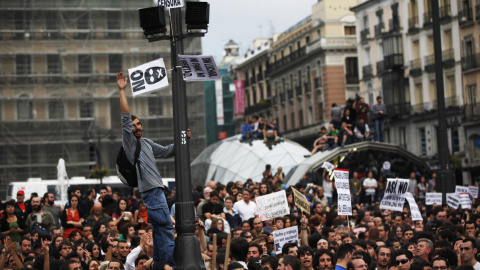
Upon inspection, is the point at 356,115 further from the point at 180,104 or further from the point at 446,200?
the point at 180,104

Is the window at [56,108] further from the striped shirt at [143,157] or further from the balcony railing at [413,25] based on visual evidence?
the striped shirt at [143,157]

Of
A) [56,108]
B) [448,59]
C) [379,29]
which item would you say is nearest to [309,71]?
[379,29]

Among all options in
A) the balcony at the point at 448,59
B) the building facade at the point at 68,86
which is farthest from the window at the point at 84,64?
the balcony at the point at 448,59

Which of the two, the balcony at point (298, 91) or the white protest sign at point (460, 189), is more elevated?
the balcony at point (298, 91)

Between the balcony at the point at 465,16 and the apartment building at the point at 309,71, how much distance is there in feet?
53.4

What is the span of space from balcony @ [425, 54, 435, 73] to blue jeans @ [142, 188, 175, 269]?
4788 cm

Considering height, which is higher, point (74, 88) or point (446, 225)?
point (74, 88)

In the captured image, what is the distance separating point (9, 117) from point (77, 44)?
5.04 m

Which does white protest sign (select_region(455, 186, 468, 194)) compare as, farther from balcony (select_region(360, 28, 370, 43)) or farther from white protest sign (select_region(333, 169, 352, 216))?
balcony (select_region(360, 28, 370, 43))

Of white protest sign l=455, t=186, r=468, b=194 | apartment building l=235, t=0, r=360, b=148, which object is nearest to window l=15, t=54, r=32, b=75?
apartment building l=235, t=0, r=360, b=148

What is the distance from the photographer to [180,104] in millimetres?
11766

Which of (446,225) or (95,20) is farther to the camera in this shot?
(95,20)

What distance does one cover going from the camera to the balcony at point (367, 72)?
65.9 meters

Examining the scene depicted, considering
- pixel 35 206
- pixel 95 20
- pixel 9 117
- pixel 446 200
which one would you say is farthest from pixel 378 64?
pixel 35 206
